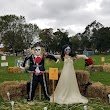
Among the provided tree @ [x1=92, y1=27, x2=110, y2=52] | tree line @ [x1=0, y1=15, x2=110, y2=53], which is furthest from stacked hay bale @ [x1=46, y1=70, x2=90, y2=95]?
tree @ [x1=92, y1=27, x2=110, y2=52]

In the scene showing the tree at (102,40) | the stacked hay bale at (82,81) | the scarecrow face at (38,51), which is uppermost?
the tree at (102,40)

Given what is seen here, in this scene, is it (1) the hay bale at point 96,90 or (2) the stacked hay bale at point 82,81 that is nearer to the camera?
(1) the hay bale at point 96,90

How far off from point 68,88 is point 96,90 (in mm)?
898

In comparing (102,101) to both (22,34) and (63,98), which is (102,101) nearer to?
(63,98)

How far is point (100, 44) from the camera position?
8381 centimetres

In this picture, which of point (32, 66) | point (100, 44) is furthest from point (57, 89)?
point (100, 44)

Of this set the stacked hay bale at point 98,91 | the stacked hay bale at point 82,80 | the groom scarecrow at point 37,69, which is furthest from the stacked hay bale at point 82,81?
the groom scarecrow at point 37,69

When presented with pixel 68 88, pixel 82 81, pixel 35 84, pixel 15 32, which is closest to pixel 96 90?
pixel 82 81

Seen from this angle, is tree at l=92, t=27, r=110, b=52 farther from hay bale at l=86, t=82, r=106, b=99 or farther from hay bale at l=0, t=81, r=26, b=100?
hay bale at l=0, t=81, r=26, b=100

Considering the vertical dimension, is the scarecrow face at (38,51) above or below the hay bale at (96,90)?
above

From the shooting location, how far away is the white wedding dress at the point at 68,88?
26.6 feet

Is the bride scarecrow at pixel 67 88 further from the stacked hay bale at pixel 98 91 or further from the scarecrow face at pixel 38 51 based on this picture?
the scarecrow face at pixel 38 51

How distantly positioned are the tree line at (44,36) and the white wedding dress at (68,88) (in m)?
49.5

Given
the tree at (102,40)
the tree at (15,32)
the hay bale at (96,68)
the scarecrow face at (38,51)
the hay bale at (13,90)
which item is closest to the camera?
the scarecrow face at (38,51)
